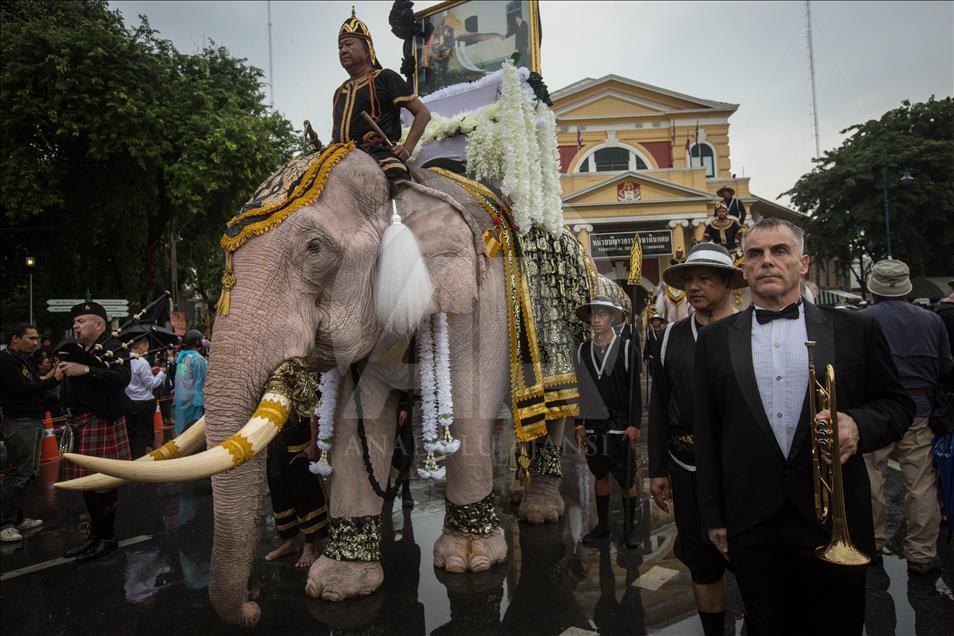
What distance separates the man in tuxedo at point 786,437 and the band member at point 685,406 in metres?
0.72

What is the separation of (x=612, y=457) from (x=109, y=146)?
1773cm

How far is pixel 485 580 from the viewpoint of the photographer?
3959 millimetres

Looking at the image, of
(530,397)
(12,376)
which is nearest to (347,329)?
(530,397)

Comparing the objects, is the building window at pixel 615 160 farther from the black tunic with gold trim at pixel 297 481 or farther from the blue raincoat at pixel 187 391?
the black tunic with gold trim at pixel 297 481

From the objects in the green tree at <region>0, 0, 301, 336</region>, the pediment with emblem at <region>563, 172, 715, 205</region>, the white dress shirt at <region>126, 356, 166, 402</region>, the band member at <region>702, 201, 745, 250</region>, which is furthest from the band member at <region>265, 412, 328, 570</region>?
the pediment with emblem at <region>563, 172, 715, 205</region>

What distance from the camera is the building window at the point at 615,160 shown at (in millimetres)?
33031

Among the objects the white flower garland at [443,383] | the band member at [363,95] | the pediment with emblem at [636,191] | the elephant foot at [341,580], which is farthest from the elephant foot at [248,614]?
the pediment with emblem at [636,191]

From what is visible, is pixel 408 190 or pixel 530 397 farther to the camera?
pixel 530 397

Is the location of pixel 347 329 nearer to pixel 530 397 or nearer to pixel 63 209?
pixel 530 397

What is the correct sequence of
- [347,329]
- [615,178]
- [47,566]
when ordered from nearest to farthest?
1. [347,329]
2. [47,566]
3. [615,178]

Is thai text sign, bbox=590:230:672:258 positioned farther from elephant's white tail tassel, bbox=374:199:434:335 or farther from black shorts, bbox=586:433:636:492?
elephant's white tail tassel, bbox=374:199:434:335

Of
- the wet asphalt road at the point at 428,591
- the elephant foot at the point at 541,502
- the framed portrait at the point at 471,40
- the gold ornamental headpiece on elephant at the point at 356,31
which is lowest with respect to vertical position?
the wet asphalt road at the point at 428,591

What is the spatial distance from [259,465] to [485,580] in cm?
187

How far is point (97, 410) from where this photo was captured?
500cm
